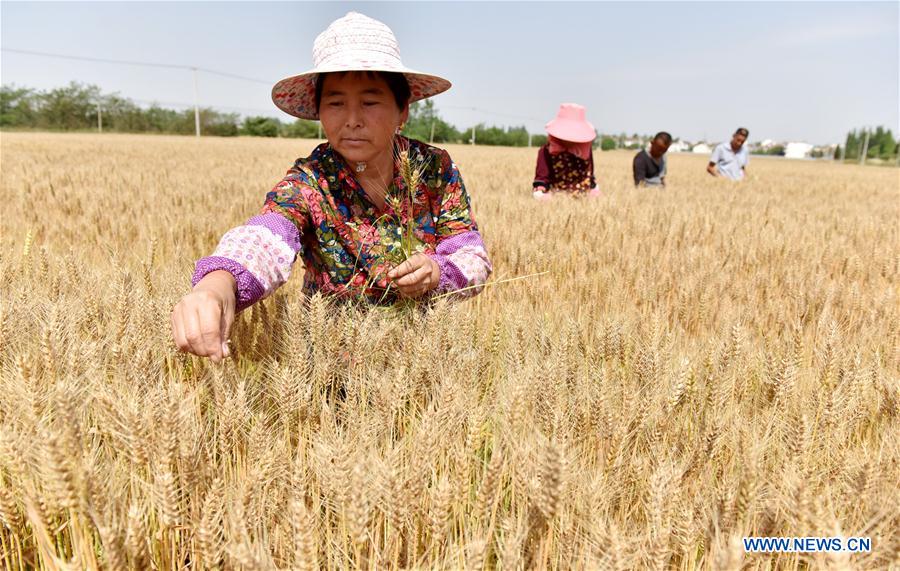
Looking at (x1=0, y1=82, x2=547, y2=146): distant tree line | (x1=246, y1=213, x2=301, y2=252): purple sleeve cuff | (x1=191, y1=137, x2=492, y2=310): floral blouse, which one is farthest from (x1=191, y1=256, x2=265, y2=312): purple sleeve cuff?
(x1=0, y1=82, x2=547, y2=146): distant tree line

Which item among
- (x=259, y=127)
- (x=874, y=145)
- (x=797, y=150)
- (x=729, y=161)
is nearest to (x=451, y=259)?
(x=729, y=161)

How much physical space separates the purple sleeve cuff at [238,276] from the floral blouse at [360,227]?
0.11 m

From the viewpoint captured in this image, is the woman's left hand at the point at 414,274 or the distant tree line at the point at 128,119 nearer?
the woman's left hand at the point at 414,274

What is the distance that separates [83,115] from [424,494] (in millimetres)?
58061

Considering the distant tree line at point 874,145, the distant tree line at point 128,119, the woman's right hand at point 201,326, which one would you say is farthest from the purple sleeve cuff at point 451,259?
the distant tree line at point 874,145

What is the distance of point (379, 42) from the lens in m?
1.70

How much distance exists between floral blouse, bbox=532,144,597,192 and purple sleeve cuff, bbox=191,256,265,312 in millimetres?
4643

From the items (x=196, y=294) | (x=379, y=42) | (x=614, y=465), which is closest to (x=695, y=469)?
(x=614, y=465)

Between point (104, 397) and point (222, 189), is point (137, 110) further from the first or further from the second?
point (104, 397)

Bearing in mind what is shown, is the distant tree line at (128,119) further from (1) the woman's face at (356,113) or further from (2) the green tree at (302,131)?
(1) the woman's face at (356,113)

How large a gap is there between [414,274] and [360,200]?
0.61m

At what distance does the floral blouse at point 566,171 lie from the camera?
18.4 feet

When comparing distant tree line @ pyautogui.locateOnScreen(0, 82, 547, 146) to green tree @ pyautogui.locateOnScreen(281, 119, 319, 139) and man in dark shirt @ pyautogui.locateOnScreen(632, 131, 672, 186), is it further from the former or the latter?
man in dark shirt @ pyautogui.locateOnScreen(632, 131, 672, 186)

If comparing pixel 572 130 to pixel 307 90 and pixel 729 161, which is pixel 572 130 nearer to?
pixel 307 90
